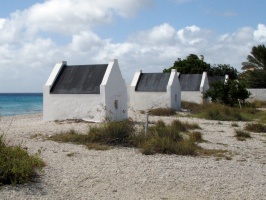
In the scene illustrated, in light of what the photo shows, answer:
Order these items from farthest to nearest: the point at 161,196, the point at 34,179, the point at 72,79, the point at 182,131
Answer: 1. the point at 72,79
2. the point at 182,131
3. the point at 34,179
4. the point at 161,196

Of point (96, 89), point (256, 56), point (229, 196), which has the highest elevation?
point (256, 56)

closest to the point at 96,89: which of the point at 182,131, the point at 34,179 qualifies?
the point at 182,131

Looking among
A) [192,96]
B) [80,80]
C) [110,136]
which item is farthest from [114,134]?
[192,96]

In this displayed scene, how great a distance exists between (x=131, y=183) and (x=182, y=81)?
34135 millimetres

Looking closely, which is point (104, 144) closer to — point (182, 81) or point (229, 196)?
point (229, 196)

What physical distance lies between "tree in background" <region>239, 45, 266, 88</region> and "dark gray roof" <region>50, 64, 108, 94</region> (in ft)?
75.0

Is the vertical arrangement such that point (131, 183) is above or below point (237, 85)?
below

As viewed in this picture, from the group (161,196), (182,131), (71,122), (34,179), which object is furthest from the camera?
(71,122)

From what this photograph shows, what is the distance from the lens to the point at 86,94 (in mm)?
20594

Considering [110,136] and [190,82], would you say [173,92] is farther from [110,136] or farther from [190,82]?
[110,136]

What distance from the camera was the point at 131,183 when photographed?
7539 millimetres

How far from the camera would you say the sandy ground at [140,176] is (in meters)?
6.81

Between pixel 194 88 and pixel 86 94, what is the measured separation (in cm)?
2120

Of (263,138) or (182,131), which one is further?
(182,131)
